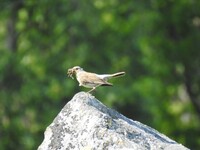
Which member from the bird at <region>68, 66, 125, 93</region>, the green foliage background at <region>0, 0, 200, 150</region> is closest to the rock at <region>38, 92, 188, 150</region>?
the bird at <region>68, 66, 125, 93</region>

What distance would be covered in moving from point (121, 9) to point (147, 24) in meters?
1.99

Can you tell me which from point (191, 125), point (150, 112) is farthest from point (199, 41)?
point (150, 112)

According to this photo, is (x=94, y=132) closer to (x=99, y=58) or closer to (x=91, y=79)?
(x=91, y=79)

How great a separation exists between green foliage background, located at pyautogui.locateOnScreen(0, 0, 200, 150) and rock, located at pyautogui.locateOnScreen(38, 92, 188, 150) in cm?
1491

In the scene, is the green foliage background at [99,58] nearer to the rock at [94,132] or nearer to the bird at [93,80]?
the bird at [93,80]

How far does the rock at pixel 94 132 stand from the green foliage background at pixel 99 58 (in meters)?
14.9

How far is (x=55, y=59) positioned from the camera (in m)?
26.9

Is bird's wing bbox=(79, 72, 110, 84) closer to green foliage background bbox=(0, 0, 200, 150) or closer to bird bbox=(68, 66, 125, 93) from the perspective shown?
bird bbox=(68, 66, 125, 93)

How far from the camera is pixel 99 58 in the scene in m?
27.9

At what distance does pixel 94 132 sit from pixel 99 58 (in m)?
19.7

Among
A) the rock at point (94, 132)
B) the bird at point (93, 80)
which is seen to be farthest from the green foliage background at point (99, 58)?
the rock at point (94, 132)

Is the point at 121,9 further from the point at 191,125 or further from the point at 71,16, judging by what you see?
the point at 191,125

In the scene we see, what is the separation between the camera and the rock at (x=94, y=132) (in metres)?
8.20

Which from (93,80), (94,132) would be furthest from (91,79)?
(94,132)
